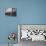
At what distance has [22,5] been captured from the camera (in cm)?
258

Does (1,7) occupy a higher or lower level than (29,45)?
higher

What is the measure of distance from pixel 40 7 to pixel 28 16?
0.31 meters

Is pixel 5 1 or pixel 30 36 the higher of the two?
pixel 5 1

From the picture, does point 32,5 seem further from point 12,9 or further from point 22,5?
point 12,9

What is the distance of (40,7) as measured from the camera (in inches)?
102

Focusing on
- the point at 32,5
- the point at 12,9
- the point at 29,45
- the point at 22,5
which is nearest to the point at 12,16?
the point at 12,9

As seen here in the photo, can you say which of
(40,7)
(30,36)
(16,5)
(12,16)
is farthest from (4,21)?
(40,7)

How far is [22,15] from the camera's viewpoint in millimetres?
2578

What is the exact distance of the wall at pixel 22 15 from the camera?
256 cm

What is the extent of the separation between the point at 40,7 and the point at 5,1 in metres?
0.73

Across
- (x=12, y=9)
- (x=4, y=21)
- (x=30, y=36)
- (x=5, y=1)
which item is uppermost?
(x=5, y=1)

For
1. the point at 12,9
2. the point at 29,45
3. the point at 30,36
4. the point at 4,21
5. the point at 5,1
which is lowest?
the point at 29,45

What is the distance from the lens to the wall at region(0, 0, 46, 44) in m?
2.56

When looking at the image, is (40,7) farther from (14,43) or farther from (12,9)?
(14,43)
